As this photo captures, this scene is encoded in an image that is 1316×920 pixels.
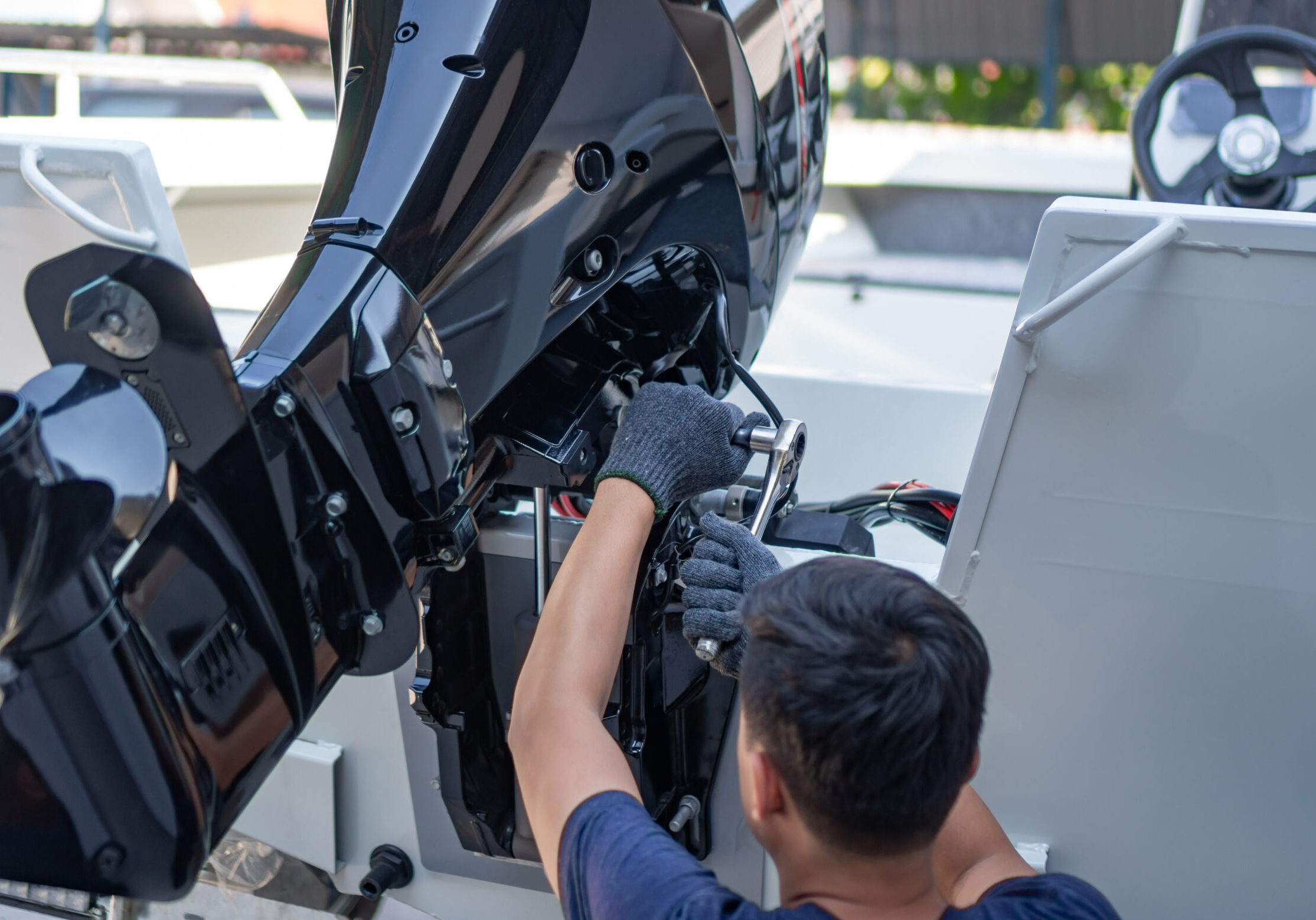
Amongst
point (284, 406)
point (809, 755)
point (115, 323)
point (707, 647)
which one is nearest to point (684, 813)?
point (707, 647)

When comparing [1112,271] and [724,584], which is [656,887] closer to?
[724,584]

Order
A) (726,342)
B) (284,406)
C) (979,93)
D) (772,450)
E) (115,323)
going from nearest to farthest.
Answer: (115,323)
(284,406)
(772,450)
(726,342)
(979,93)

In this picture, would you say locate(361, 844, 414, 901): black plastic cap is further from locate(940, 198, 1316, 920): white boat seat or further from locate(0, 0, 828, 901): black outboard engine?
locate(940, 198, 1316, 920): white boat seat

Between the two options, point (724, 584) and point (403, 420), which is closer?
point (403, 420)

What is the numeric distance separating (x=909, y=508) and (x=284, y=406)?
0.88 m

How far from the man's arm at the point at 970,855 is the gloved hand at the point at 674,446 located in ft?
1.18

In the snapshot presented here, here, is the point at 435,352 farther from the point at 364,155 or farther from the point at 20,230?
the point at 20,230

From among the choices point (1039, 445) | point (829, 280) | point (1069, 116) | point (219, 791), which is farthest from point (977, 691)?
point (1069, 116)

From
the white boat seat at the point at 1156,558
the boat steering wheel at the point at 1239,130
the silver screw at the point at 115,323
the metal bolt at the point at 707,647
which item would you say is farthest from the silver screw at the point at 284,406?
the boat steering wheel at the point at 1239,130

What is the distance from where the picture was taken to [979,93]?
14.0 metres

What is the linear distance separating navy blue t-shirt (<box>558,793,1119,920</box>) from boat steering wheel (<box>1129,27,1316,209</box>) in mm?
1426

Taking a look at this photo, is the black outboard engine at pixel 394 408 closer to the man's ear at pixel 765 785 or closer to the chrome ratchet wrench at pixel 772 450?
the chrome ratchet wrench at pixel 772 450

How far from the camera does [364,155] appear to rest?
3.10ft

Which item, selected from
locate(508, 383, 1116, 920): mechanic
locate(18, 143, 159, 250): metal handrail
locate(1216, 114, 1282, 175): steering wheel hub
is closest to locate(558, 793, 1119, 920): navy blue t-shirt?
locate(508, 383, 1116, 920): mechanic
